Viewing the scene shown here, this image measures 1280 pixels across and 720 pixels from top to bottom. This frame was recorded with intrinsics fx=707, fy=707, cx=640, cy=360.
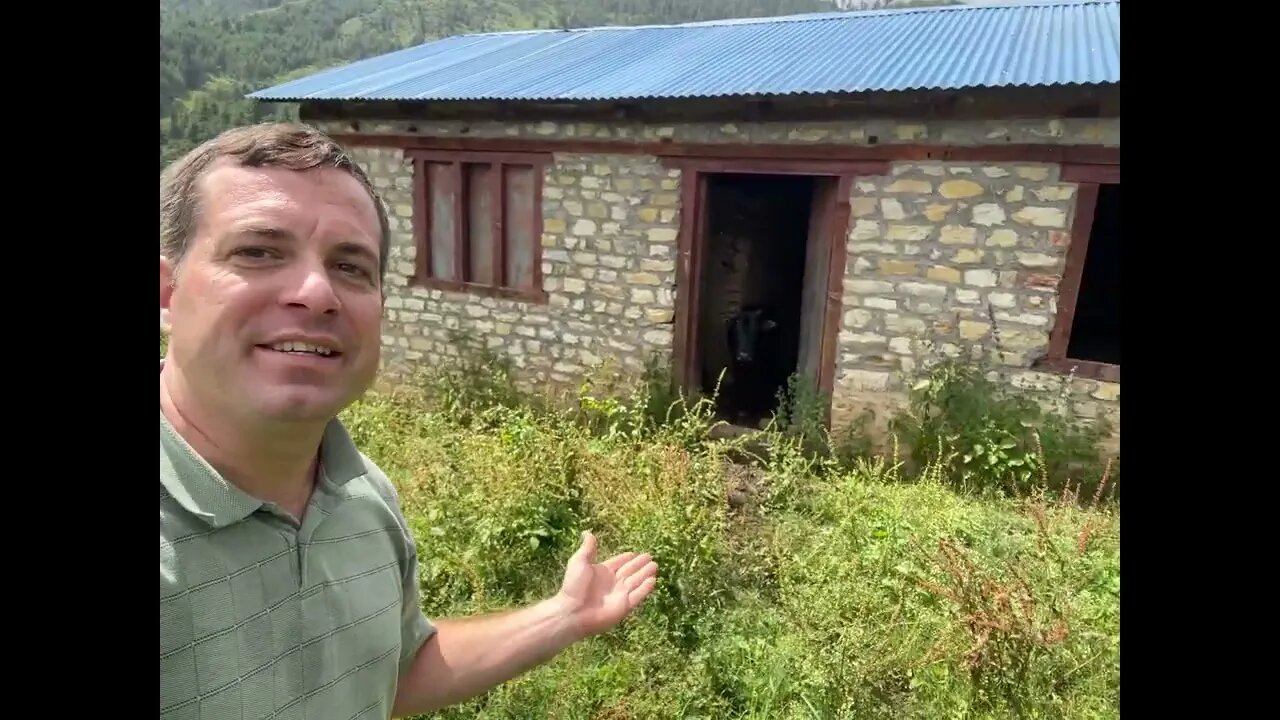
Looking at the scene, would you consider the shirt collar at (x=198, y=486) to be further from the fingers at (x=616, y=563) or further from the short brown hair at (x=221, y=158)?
the fingers at (x=616, y=563)

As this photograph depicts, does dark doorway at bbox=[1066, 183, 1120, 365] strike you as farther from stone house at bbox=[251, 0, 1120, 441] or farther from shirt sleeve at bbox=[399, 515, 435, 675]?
shirt sleeve at bbox=[399, 515, 435, 675]

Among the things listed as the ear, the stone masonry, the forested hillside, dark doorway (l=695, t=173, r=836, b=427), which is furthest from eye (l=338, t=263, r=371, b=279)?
the forested hillside

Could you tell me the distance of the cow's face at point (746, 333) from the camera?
310 inches

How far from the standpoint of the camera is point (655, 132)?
657 cm

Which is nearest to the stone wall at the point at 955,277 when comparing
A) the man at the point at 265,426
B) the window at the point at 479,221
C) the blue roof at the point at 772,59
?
the blue roof at the point at 772,59

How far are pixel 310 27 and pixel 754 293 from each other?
67.2 metres

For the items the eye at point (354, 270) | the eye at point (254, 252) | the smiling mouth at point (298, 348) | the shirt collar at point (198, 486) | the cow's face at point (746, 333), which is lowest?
the cow's face at point (746, 333)

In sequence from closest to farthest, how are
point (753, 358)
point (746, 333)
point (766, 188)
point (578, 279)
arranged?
point (578, 279)
point (746, 333)
point (753, 358)
point (766, 188)

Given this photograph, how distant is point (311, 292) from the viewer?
1.17 meters

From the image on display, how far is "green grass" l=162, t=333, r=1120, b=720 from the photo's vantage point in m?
3.18

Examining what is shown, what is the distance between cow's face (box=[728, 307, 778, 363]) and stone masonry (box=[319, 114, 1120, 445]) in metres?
1.36

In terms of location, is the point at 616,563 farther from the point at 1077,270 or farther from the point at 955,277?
the point at 1077,270

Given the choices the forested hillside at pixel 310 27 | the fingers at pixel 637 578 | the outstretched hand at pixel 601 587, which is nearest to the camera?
the outstretched hand at pixel 601 587

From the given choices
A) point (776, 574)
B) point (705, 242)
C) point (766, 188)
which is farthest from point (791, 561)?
point (766, 188)
